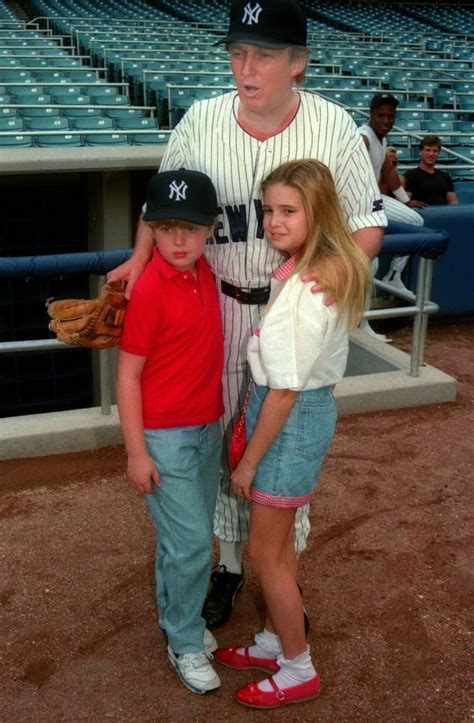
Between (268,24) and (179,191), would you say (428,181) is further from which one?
(179,191)

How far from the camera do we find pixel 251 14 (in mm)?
2217

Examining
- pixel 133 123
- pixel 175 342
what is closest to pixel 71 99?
pixel 133 123

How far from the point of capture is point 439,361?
5484 mm

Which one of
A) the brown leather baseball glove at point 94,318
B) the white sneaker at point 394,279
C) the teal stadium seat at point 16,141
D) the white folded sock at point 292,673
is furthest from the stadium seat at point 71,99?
the white folded sock at point 292,673

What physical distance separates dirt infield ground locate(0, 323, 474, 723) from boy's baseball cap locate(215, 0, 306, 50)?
5.86 feet

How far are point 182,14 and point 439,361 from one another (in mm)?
16721

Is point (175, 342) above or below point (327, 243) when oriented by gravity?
below

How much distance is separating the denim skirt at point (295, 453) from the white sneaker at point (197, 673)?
1.82 ft

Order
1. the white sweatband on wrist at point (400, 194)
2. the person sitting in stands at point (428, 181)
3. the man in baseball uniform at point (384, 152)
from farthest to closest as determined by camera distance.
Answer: the person sitting in stands at point (428, 181), the white sweatband on wrist at point (400, 194), the man in baseball uniform at point (384, 152)

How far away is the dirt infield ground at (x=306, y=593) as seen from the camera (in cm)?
247

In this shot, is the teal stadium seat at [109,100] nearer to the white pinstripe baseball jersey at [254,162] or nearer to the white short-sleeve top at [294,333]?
the white pinstripe baseball jersey at [254,162]

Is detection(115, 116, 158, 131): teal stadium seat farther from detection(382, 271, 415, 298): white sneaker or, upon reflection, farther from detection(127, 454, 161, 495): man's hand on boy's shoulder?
detection(127, 454, 161, 495): man's hand on boy's shoulder

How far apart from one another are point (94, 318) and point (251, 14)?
2.88 ft

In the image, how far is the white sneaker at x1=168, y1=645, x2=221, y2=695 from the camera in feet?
8.10
